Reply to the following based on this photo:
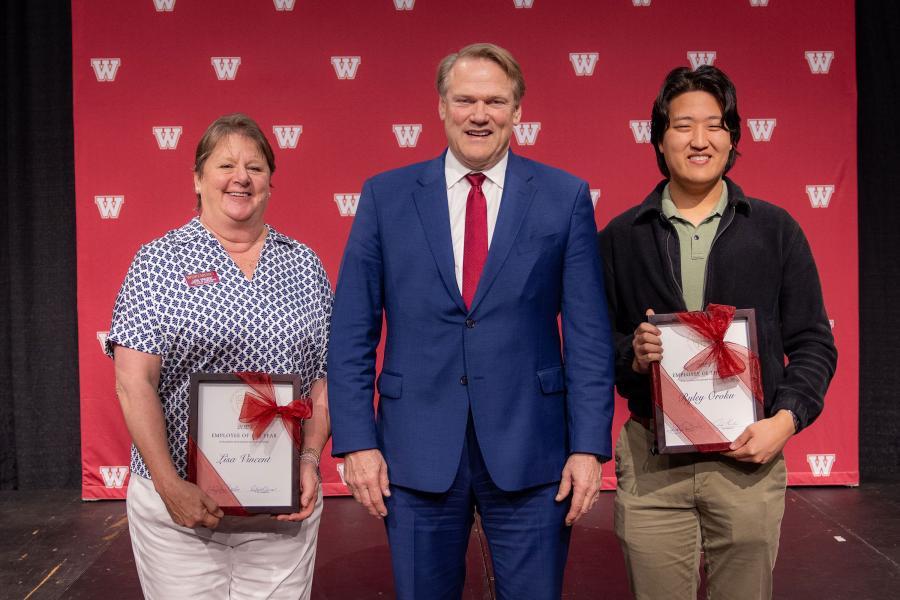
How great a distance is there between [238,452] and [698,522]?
107cm

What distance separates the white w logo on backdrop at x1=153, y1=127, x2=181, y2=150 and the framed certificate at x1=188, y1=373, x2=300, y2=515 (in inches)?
104

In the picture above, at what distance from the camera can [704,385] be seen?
185 centimetres

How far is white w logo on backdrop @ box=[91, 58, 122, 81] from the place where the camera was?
4.05 m

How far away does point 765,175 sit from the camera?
13.8 ft

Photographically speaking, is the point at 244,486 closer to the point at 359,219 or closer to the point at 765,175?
the point at 359,219

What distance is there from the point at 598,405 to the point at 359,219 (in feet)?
2.14

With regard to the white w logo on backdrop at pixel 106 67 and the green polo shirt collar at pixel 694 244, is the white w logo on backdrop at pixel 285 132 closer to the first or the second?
the white w logo on backdrop at pixel 106 67

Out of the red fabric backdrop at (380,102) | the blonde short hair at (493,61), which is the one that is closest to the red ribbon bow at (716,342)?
the blonde short hair at (493,61)

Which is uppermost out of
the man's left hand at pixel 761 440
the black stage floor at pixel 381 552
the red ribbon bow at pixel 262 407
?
the red ribbon bow at pixel 262 407

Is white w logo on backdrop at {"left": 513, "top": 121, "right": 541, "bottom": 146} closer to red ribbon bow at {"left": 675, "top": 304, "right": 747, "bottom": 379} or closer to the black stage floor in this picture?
the black stage floor

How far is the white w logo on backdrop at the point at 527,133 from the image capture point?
163 inches

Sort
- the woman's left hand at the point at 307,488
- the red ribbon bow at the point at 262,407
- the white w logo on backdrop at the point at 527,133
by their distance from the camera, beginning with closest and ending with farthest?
the red ribbon bow at the point at 262,407
the woman's left hand at the point at 307,488
the white w logo on backdrop at the point at 527,133

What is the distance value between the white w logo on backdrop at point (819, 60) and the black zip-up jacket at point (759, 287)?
8.49 ft

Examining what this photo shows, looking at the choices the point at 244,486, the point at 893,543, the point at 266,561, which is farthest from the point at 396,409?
the point at 893,543
